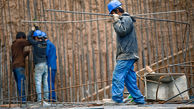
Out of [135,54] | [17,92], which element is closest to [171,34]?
[135,54]

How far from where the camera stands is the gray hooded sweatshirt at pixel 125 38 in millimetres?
6921

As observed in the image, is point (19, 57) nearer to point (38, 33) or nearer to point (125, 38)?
point (38, 33)

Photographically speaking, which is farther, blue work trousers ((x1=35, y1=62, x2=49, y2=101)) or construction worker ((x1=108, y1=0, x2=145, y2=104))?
blue work trousers ((x1=35, y1=62, x2=49, y2=101))

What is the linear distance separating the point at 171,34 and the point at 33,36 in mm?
3265

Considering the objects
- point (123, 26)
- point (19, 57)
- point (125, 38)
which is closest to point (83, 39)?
point (19, 57)

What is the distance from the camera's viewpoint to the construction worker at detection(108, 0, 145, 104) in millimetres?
6895

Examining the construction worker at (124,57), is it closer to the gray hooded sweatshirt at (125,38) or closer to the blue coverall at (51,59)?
the gray hooded sweatshirt at (125,38)

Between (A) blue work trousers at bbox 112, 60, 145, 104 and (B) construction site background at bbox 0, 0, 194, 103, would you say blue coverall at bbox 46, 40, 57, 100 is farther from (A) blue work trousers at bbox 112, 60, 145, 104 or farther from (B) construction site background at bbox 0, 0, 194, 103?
(A) blue work trousers at bbox 112, 60, 145, 104

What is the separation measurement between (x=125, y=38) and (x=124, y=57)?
34 centimetres

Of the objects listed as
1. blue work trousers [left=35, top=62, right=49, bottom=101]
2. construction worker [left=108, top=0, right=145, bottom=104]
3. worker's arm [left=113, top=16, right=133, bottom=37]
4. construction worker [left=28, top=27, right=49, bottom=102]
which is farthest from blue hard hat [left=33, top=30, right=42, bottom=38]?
worker's arm [left=113, top=16, right=133, bottom=37]

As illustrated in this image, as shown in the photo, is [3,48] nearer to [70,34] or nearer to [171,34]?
[70,34]

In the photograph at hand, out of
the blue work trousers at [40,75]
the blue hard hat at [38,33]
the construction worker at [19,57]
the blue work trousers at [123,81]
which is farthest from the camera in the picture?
the construction worker at [19,57]

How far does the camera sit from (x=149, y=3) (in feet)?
32.6

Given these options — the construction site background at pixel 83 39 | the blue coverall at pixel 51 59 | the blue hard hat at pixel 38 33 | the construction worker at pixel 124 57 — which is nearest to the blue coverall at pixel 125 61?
the construction worker at pixel 124 57
